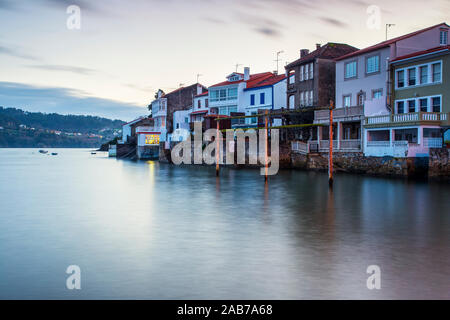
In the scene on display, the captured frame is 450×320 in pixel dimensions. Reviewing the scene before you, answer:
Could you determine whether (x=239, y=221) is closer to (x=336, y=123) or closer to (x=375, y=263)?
(x=375, y=263)

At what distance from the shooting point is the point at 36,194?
37062 mm

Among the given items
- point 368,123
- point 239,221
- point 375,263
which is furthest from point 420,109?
point 375,263

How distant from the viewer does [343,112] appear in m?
50.7

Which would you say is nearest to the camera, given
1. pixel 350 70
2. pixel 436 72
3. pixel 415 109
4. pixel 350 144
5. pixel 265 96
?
pixel 436 72

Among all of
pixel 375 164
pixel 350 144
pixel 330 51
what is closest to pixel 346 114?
pixel 350 144

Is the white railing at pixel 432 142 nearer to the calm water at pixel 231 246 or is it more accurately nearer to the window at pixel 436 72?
the window at pixel 436 72

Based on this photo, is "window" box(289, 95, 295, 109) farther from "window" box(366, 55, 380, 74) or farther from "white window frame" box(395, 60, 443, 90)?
"white window frame" box(395, 60, 443, 90)

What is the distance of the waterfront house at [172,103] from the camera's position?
320 ft

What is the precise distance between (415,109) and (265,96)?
2980cm

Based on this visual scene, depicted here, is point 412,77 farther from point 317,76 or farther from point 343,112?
point 317,76

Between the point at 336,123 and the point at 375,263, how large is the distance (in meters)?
40.4

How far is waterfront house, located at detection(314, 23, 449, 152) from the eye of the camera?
47.5 metres

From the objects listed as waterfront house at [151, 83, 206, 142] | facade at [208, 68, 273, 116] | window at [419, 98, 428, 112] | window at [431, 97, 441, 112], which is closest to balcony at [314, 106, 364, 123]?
window at [419, 98, 428, 112]

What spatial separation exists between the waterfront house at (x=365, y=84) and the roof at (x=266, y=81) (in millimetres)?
16318
